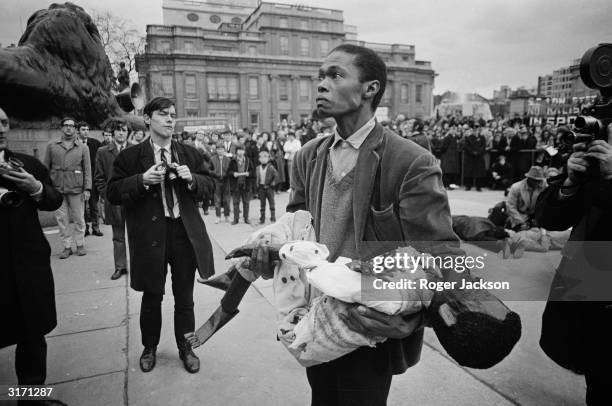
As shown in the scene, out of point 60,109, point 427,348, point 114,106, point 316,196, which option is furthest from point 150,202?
point 114,106

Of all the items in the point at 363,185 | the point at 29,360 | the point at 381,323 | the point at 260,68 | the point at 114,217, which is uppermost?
the point at 260,68

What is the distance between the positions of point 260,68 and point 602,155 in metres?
53.6

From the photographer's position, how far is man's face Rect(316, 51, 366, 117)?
188 centimetres

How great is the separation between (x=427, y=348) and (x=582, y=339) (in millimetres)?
1691

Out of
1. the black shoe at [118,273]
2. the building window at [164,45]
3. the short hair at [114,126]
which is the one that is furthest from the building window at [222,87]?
the black shoe at [118,273]

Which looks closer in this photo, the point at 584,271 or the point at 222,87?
the point at 584,271

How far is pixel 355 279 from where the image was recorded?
1459mm

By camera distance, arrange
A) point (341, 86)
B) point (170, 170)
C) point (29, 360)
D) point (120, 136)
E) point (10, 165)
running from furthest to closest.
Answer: point (120, 136), point (170, 170), point (29, 360), point (10, 165), point (341, 86)

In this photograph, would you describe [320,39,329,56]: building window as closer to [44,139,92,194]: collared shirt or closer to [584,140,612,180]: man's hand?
[44,139,92,194]: collared shirt

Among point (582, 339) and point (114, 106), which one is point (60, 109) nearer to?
point (114, 106)

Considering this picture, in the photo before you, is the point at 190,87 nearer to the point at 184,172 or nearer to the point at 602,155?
the point at 184,172

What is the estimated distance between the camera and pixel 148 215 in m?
3.30

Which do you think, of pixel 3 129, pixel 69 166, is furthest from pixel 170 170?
pixel 69 166

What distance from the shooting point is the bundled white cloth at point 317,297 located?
142cm
